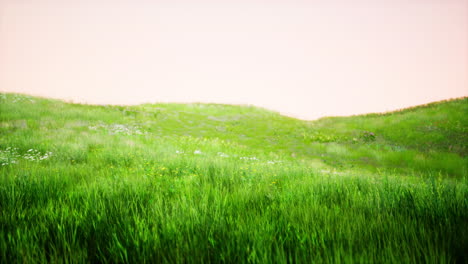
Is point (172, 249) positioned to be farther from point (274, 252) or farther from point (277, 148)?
point (277, 148)

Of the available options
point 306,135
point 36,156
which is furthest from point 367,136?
point 36,156

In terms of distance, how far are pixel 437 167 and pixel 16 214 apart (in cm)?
1383

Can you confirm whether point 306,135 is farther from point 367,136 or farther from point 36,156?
point 36,156

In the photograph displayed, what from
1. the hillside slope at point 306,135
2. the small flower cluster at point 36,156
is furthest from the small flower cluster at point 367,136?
the small flower cluster at point 36,156

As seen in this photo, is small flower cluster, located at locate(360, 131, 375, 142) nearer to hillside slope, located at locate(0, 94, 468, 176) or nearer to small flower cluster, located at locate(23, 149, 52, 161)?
hillside slope, located at locate(0, 94, 468, 176)

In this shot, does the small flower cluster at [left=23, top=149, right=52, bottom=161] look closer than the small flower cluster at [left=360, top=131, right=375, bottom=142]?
Yes

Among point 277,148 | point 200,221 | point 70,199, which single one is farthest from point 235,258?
point 277,148

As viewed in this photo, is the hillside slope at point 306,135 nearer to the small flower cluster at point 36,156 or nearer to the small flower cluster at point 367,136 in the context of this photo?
the small flower cluster at point 367,136

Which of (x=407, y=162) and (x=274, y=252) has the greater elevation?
(x=274, y=252)

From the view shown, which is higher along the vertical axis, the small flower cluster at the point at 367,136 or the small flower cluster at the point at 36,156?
the small flower cluster at the point at 36,156

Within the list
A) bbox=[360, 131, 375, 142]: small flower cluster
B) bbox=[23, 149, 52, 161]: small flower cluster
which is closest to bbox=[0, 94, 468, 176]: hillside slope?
bbox=[360, 131, 375, 142]: small flower cluster

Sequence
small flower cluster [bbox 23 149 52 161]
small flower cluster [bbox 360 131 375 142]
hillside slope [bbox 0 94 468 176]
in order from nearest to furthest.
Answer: small flower cluster [bbox 23 149 52 161] < hillside slope [bbox 0 94 468 176] < small flower cluster [bbox 360 131 375 142]

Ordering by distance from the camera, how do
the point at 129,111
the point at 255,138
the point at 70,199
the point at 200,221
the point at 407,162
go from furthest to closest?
the point at 129,111 < the point at 255,138 < the point at 407,162 < the point at 70,199 < the point at 200,221

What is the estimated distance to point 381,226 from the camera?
1630 mm
